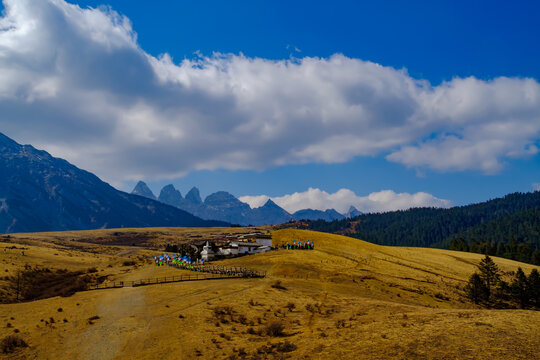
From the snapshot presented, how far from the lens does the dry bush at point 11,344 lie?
98.0ft

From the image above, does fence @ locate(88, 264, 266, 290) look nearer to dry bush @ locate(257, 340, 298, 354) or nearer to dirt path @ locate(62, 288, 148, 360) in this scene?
dirt path @ locate(62, 288, 148, 360)

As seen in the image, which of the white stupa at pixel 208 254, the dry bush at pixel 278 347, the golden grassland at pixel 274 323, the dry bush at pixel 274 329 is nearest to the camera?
the golden grassland at pixel 274 323

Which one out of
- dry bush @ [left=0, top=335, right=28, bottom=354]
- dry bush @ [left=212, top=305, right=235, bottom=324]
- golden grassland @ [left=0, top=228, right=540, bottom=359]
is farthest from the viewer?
dry bush @ [left=212, top=305, right=235, bottom=324]

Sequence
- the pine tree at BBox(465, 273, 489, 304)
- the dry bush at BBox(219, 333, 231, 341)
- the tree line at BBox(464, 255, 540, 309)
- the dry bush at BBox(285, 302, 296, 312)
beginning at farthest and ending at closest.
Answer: the tree line at BBox(464, 255, 540, 309)
the pine tree at BBox(465, 273, 489, 304)
the dry bush at BBox(285, 302, 296, 312)
the dry bush at BBox(219, 333, 231, 341)

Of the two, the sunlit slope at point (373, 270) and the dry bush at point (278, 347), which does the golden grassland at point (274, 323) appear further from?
the sunlit slope at point (373, 270)

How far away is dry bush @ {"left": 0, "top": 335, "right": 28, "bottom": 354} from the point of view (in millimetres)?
29867

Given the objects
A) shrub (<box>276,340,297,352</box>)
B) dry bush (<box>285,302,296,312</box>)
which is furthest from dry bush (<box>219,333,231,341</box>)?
dry bush (<box>285,302,296,312</box>)

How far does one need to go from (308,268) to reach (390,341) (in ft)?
142

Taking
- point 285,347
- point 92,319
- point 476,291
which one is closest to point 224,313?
point 285,347

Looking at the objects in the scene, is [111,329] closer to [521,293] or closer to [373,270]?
[373,270]

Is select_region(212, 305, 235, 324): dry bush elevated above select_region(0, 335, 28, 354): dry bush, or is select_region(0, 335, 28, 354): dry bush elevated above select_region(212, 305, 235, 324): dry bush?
select_region(212, 305, 235, 324): dry bush

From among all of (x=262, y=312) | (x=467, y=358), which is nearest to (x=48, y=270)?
(x=262, y=312)

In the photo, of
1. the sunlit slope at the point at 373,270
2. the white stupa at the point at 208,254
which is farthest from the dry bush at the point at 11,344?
the white stupa at the point at 208,254

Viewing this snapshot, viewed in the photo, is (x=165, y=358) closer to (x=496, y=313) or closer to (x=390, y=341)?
(x=390, y=341)
